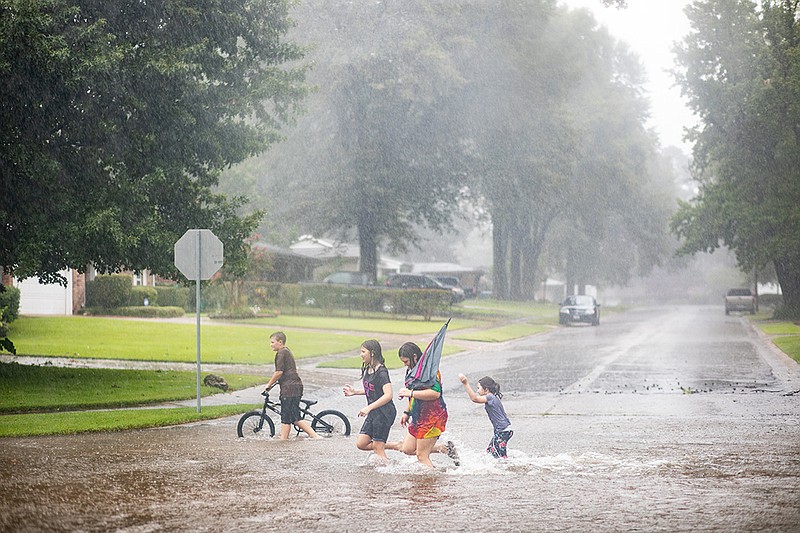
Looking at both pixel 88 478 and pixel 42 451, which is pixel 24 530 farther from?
pixel 42 451

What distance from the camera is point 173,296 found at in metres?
51.8

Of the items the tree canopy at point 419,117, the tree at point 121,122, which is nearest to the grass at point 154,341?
the tree at point 121,122

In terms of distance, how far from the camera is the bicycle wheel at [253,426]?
13.8 metres

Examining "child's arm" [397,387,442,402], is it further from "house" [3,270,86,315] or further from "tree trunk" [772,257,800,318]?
"tree trunk" [772,257,800,318]

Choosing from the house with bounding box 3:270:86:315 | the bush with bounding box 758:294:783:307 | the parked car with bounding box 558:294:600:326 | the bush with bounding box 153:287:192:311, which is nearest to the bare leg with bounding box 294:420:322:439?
the house with bounding box 3:270:86:315

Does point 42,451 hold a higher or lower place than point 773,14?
lower

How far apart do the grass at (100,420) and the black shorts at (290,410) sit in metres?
2.47

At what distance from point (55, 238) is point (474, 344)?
19933 mm

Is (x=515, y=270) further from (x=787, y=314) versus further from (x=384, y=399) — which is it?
(x=384, y=399)

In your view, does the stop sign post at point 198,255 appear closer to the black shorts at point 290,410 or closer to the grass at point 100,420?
the grass at point 100,420

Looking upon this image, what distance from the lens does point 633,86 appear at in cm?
9888

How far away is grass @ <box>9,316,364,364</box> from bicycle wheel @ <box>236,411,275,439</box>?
1265 centimetres

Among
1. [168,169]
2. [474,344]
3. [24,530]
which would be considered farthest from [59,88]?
[474,344]

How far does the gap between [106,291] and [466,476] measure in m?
39.0
